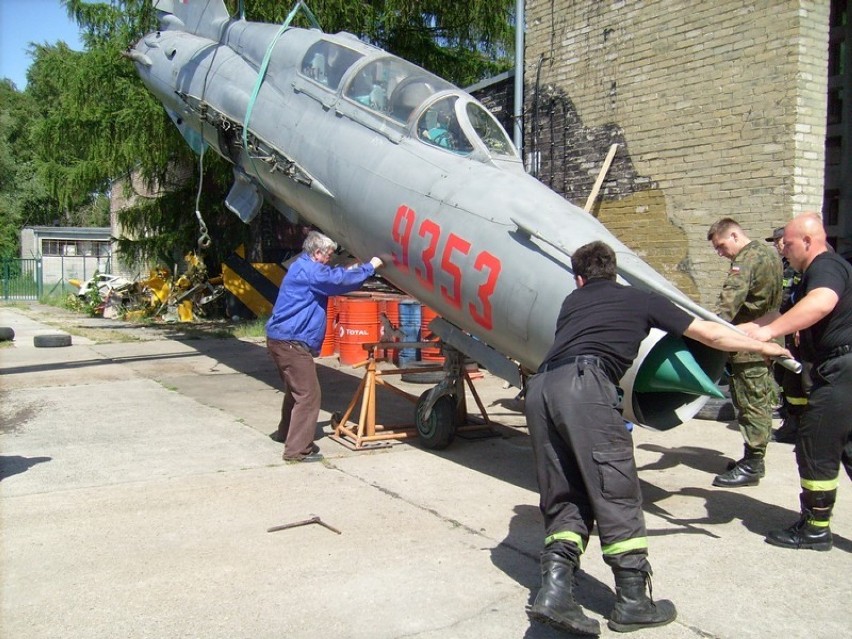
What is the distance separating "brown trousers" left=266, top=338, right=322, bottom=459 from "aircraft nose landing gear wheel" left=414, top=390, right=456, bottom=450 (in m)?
1.04

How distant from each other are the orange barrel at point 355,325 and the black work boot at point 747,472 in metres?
6.13

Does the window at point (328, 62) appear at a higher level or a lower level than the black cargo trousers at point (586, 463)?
higher

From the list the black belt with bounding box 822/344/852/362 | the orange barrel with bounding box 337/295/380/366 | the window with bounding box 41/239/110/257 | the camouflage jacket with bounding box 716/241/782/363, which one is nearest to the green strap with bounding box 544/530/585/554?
the black belt with bounding box 822/344/852/362

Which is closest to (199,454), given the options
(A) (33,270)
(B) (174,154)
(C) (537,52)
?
(C) (537,52)

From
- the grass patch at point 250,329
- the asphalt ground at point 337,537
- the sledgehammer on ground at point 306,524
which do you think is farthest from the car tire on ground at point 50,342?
the sledgehammer on ground at point 306,524

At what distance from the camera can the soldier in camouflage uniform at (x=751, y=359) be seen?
5629 millimetres

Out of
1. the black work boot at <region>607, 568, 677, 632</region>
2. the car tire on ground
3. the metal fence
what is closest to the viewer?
the black work boot at <region>607, 568, 677, 632</region>

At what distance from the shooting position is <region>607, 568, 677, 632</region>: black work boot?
129 inches

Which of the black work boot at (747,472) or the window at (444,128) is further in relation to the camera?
the window at (444,128)

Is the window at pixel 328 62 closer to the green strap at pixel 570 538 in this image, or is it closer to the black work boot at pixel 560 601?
the green strap at pixel 570 538

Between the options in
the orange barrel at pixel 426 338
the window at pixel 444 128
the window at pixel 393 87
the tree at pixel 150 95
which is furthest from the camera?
the tree at pixel 150 95

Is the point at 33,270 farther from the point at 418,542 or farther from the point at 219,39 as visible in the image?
the point at 418,542

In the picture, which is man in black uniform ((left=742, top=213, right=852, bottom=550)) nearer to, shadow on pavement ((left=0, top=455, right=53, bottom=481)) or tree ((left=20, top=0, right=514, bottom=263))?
shadow on pavement ((left=0, top=455, right=53, bottom=481))

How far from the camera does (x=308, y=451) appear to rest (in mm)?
6156
